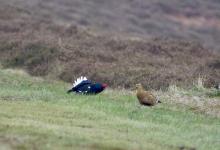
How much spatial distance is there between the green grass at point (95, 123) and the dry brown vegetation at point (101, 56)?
21.0ft

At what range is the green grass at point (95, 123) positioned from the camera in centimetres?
1310

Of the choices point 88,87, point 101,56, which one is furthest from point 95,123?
point 101,56

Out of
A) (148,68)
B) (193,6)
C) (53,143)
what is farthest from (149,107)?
(193,6)

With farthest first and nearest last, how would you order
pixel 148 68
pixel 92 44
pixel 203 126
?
pixel 92 44, pixel 148 68, pixel 203 126

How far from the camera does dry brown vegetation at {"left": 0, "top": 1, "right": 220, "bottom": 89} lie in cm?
2700

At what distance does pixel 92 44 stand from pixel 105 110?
18.3m

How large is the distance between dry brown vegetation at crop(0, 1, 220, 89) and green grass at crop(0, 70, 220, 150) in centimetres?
640

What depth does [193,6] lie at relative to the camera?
7469 centimetres

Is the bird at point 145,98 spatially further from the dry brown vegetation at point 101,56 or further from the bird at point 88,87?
the dry brown vegetation at point 101,56


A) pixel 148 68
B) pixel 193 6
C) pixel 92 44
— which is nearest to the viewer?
pixel 148 68

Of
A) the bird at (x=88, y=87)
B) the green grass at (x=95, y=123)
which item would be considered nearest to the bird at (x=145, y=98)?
the green grass at (x=95, y=123)

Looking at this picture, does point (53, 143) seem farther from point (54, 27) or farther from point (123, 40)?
point (54, 27)

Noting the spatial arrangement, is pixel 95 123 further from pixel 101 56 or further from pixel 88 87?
pixel 101 56

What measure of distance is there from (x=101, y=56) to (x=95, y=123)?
16.6m
